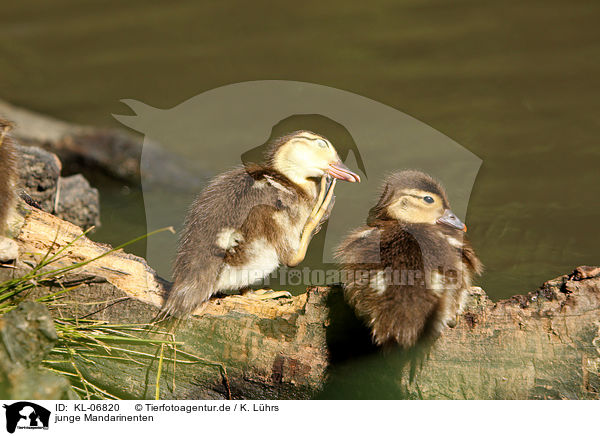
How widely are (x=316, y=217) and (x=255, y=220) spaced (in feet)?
0.80

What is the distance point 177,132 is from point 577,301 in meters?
2.26

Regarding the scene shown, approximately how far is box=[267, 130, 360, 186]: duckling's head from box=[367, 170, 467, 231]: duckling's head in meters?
0.16

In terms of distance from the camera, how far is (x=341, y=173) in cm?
223

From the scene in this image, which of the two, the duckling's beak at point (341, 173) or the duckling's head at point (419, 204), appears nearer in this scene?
the duckling's head at point (419, 204)

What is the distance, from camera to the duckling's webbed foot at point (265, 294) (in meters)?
2.07

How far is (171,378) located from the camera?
1961mm

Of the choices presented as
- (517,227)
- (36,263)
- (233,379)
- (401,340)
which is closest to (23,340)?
(36,263)

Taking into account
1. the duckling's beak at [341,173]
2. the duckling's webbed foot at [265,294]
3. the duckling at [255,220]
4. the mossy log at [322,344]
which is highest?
the duckling's beak at [341,173]

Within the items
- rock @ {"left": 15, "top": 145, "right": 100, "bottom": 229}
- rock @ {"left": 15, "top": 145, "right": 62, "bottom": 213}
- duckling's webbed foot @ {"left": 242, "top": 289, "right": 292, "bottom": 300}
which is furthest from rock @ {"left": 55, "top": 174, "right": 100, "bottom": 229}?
duckling's webbed foot @ {"left": 242, "top": 289, "right": 292, "bottom": 300}

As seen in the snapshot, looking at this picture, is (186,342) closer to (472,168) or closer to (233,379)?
(233,379)

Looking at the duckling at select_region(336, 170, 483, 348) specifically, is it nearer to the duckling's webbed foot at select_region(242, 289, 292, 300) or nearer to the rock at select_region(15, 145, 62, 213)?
the duckling's webbed foot at select_region(242, 289, 292, 300)
